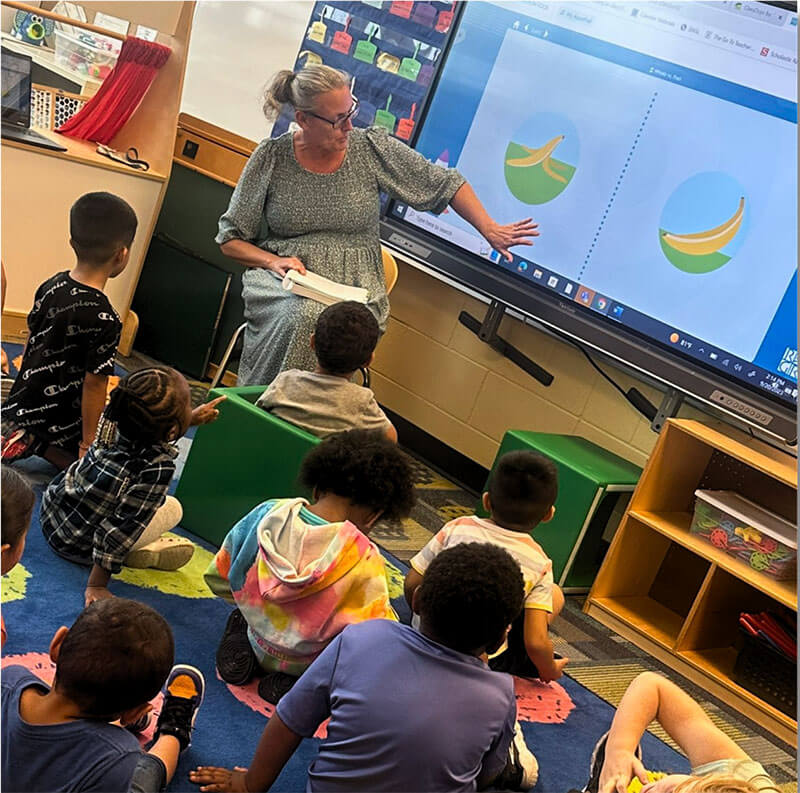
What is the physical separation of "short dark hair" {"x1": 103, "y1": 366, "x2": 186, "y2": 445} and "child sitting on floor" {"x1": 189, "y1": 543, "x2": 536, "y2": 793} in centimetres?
85

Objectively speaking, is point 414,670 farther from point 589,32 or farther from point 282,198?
point 589,32

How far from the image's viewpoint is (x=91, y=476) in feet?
8.07

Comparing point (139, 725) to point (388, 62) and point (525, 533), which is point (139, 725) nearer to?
point (525, 533)

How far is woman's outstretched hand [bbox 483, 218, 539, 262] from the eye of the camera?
3.69 meters

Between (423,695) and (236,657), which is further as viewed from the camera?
(236,657)

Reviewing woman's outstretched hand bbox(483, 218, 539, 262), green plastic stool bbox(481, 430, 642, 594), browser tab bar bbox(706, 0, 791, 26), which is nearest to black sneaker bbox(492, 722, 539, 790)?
green plastic stool bbox(481, 430, 642, 594)

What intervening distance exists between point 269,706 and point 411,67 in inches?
100

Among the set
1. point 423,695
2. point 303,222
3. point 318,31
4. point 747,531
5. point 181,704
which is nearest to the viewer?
point 423,695

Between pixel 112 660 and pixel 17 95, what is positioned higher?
pixel 17 95

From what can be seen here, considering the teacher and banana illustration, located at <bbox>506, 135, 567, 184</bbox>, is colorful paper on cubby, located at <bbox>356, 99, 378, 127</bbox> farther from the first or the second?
banana illustration, located at <bbox>506, 135, 567, 184</bbox>

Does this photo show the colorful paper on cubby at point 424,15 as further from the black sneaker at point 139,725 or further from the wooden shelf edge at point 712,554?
the black sneaker at point 139,725

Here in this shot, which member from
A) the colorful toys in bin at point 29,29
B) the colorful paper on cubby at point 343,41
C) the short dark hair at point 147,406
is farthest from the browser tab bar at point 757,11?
the colorful toys in bin at point 29,29

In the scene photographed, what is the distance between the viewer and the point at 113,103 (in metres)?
4.15

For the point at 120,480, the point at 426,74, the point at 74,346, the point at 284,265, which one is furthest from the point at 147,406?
the point at 426,74
